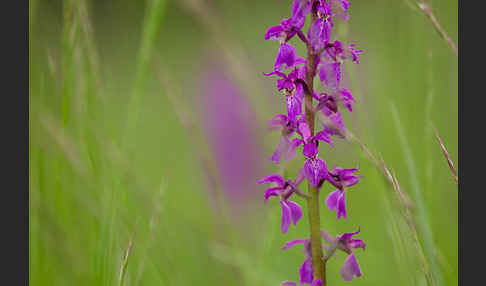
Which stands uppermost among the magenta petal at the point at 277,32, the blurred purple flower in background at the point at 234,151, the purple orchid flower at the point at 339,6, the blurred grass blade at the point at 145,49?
the blurred purple flower in background at the point at 234,151

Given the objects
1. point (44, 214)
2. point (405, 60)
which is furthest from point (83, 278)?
point (405, 60)

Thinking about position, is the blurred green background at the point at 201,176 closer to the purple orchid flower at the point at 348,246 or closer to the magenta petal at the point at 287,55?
the purple orchid flower at the point at 348,246

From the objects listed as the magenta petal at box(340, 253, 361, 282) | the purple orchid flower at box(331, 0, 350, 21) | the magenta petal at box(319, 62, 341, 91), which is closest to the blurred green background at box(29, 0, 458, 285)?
the magenta petal at box(340, 253, 361, 282)

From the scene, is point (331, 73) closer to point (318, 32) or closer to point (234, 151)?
point (318, 32)

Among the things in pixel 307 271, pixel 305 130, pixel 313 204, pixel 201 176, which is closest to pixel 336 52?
pixel 305 130

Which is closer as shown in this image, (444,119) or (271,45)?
(444,119)

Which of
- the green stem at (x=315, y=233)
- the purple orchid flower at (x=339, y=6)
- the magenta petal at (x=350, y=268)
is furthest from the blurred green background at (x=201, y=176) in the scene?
the purple orchid flower at (x=339, y=6)

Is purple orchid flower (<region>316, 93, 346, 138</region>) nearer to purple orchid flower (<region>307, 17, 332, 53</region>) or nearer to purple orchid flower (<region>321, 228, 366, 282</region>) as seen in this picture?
purple orchid flower (<region>307, 17, 332, 53</region>)

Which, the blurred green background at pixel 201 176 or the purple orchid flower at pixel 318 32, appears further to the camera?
the blurred green background at pixel 201 176

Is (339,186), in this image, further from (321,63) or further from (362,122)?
(362,122)
